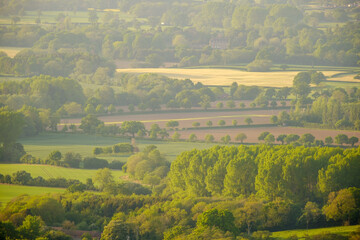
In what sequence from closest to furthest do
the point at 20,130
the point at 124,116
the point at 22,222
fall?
the point at 22,222 → the point at 20,130 → the point at 124,116

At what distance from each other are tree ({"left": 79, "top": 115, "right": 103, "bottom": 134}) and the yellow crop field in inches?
1498

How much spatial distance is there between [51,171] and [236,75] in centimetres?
6923

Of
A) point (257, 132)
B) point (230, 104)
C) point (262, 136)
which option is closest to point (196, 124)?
point (257, 132)

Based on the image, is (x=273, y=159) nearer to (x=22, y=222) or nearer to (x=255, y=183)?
(x=255, y=183)

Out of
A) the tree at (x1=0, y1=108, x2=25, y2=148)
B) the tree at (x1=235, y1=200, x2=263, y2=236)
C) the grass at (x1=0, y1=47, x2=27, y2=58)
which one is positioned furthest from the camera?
the grass at (x1=0, y1=47, x2=27, y2=58)

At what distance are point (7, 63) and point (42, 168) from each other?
197 feet

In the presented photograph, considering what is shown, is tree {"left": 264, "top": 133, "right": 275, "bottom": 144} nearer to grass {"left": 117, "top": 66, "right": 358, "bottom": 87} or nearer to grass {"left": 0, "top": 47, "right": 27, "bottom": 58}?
grass {"left": 117, "top": 66, "right": 358, "bottom": 87}

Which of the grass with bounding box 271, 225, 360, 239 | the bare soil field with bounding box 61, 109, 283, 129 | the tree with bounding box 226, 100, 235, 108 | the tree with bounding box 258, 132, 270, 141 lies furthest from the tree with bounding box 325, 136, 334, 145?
the grass with bounding box 271, 225, 360, 239

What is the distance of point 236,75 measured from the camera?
136 m

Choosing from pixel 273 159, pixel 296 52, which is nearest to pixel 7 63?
pixel 296 52

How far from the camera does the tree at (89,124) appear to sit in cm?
8900

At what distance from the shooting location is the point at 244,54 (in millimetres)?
158000

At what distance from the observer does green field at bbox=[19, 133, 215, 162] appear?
257 feet

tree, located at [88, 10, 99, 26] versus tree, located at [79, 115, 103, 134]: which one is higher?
tree, located at [88, 10, 99, 26]
